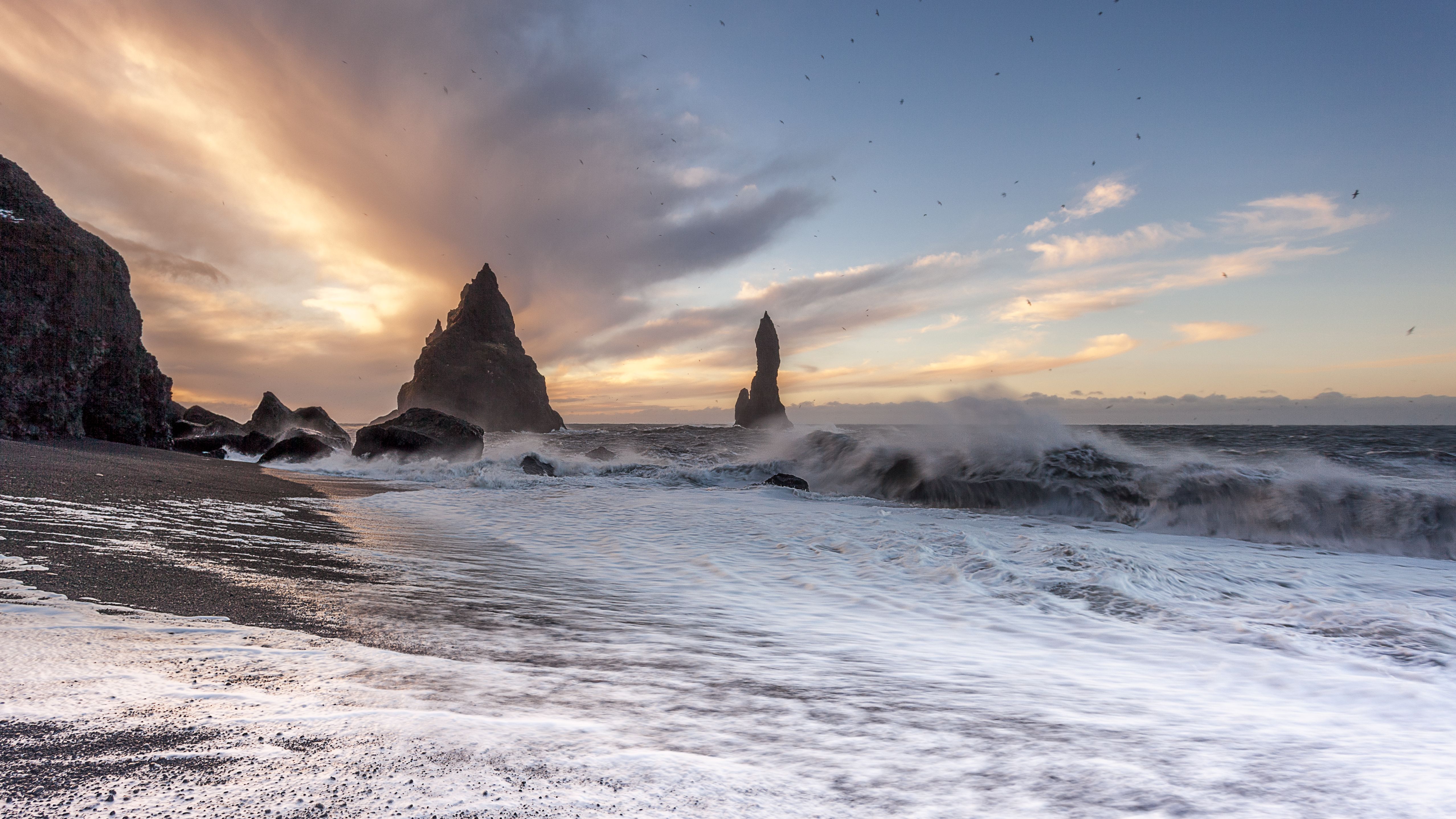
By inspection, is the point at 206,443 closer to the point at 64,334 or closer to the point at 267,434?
the point at 267,434

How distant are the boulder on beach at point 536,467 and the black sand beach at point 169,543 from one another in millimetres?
6796

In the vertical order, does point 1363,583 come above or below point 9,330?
below

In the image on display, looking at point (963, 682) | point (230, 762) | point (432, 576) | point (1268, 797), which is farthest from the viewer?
point (432, 576)

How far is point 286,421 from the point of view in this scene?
24797 millimetres

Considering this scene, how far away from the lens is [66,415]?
13883 millimetres

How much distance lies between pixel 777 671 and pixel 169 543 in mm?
4355

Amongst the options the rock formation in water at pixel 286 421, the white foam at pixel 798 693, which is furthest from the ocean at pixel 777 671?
the rock formation in water at pixel 286 421

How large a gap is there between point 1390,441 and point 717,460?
111 ft

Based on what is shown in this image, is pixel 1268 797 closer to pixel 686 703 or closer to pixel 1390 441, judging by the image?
pixel 686 703

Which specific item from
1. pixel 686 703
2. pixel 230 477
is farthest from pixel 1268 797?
pixel 230 477

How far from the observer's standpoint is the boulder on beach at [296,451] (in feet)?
59.0

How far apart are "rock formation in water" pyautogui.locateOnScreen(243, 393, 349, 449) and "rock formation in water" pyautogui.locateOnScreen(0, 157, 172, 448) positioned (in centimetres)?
608

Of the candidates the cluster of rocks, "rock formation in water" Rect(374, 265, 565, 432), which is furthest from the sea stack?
the cluster of rocks

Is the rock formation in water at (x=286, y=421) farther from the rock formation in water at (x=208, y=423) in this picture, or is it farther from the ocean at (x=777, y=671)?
the ocean at (x=777, y=671)
